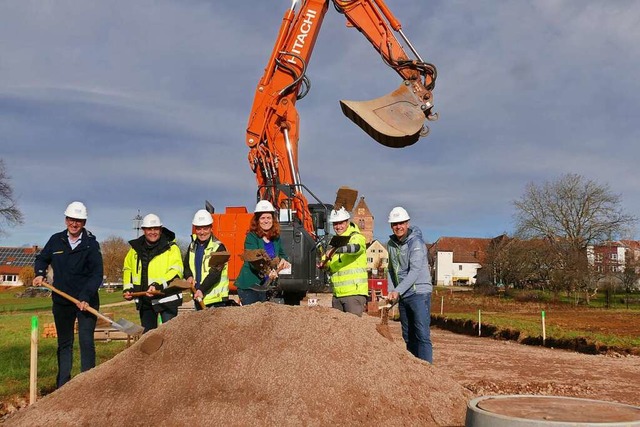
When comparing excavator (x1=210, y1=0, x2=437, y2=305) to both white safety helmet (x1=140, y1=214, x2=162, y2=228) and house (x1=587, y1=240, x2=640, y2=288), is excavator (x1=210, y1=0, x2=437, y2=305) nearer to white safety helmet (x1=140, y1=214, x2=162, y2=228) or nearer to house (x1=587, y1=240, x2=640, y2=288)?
white safety helmet (x1=140, y1=214, x2=162, y2=228)

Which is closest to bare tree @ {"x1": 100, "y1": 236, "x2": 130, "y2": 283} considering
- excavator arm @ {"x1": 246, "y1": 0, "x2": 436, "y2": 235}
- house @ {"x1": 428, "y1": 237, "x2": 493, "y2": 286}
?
house @ {"x1": 428, "y1": 237, "x2": 493, "y2": 286}

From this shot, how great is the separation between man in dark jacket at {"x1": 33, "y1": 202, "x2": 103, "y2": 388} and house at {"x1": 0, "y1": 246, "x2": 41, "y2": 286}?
9028 cm

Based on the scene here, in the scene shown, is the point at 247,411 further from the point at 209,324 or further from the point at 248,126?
the point at 248,126

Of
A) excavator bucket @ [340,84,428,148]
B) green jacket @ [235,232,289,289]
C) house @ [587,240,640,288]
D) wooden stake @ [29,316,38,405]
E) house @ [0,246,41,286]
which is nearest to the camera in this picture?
wooden stake @ [29,316,38,405]

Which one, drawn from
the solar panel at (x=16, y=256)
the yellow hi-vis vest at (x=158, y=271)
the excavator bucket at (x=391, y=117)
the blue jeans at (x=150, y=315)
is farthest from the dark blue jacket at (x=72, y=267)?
the solar panel at (x=16, y=256)

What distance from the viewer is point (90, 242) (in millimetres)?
6609

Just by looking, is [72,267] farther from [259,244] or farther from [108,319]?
[259,244]

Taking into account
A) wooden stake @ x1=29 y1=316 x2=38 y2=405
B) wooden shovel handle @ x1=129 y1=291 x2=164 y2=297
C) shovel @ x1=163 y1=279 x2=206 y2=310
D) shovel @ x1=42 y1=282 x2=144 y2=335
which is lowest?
wooden stake @ x1=29 y1=316 x2=38 y2=405

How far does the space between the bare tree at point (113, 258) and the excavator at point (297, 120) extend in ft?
190

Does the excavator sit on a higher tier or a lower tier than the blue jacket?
higher

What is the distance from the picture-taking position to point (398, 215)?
6633 millimetres

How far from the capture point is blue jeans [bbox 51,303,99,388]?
20.5 ft

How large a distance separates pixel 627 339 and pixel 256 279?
12.1m

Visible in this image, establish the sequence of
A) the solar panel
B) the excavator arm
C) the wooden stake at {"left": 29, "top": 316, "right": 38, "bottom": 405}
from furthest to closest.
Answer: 1. the solar panel
2. the excavator arm
3. the wooden stake at {"left": 29, "top": 316, "right": 38, "bottom": 405}
